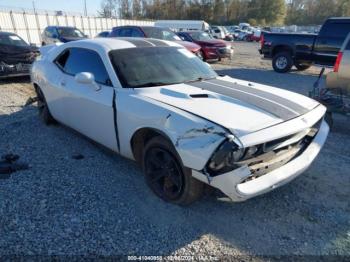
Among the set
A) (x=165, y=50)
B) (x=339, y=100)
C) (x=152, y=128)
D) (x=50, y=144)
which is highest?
(x=165, y=50)

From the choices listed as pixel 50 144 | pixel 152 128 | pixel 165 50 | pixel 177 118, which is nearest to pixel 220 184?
pixel 177 118

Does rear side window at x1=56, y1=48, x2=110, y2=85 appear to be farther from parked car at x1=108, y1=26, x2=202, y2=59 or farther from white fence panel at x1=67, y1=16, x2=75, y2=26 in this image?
white fence panel at x1=67, y1=16, x2=75, y2=26

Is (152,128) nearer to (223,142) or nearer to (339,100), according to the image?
(223,142)

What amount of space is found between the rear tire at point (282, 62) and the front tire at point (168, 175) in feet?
35.2

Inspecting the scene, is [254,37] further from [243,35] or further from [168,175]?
[168,175]

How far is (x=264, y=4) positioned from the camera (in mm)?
71125

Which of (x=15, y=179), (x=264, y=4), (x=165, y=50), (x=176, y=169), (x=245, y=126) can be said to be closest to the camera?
(x=245, y=126)

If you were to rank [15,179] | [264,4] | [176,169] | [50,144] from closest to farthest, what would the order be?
[176,169] → [15,179] → [50,144] → [264,4]

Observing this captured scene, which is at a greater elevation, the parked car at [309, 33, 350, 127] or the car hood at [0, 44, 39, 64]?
the parked car at [309, 33, 350, 127]

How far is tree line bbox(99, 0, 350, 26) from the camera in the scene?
68125 millimetres

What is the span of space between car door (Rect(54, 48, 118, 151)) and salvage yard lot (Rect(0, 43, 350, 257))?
48cm

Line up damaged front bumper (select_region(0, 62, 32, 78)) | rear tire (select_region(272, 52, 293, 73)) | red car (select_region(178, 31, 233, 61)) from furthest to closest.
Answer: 1. red car (select_region(178, 31, 233, 61))
2. rear tire (select_region(272, 52, 293, 73))
3. damaged front bumper (select_region(0, 62, 32, 78))

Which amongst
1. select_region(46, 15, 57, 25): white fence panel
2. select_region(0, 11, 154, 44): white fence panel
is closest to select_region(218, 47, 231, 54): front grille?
select_region(0, 11, 154, 44): white fence panel

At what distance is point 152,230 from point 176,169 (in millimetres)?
635
